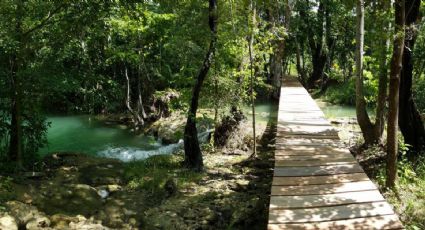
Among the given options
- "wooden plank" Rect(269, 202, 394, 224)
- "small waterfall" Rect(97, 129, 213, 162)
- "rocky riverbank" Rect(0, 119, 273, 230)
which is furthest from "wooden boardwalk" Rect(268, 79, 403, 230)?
"small waterfall" Rect(97, 129, 213, 162)

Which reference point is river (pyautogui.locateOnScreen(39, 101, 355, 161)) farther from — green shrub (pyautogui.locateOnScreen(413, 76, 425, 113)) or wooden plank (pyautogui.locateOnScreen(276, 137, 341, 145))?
wooden plank (pyautogui.locateOnScreen(276, 137, 341, 145))

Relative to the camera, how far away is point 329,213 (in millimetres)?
4723

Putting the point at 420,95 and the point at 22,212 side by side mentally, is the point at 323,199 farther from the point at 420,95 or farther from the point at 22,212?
the point at 420,95

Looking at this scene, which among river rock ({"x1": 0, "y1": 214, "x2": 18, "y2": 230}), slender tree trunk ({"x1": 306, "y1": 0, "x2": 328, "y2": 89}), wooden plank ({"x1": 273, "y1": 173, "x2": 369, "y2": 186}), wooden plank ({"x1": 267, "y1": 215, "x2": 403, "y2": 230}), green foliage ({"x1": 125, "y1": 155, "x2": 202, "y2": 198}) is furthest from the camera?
slender tree trunk ({"x1": 306, "y1": 0, "x2": 328, "y2": 89})

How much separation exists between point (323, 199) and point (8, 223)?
4.70 metres

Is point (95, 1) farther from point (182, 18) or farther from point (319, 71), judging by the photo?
point (319, 71)

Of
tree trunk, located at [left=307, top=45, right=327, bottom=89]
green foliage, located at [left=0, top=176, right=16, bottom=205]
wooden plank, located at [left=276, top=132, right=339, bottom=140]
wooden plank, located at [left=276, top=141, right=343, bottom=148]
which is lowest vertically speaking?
green foliage, located at [left=0, top=176, right=16, bottom=205]

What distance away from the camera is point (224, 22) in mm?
11008

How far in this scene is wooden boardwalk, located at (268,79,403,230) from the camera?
453 centimetres

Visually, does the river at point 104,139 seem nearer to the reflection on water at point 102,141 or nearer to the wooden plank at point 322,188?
the reflection on water at point 102,141

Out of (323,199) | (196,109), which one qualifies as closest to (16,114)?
(196,109)

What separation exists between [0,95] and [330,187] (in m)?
7.37

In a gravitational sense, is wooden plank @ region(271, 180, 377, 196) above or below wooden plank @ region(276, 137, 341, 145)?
below

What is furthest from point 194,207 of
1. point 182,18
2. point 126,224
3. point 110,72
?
point 110,72
